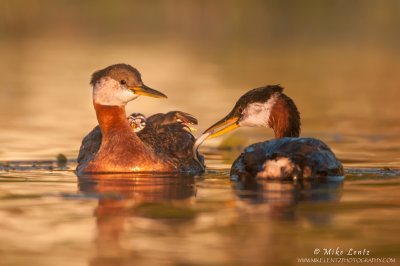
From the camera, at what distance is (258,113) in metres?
11.7

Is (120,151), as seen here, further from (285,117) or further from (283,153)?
(283,153)

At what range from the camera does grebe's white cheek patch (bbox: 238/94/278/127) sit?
11.6 meters

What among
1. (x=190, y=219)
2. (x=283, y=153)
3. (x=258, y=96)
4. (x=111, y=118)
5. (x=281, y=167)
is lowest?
(x=190, y=219)

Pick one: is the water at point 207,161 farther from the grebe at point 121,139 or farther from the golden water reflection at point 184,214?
the grebe at point 121,139

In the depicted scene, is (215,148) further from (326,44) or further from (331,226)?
(326,44)

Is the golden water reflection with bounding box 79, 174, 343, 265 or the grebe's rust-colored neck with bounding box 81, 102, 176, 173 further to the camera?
the grebe's rust-colored neck with bounding box 81, 102, 176, 173

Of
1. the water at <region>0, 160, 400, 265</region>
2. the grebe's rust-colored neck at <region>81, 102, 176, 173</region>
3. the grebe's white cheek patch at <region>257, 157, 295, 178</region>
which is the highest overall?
the grebe's rust-colored neck at <region>81, 102, 176, 173</region>

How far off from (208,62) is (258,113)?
20465mm

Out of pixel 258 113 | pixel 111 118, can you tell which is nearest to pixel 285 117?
pixel 258 113

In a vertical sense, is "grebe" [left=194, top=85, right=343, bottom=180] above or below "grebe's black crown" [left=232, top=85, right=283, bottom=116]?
below

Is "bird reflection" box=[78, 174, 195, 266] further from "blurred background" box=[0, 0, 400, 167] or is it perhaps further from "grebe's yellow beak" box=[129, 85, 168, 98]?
"blurred background" box=[0, 0, 400, 167]
